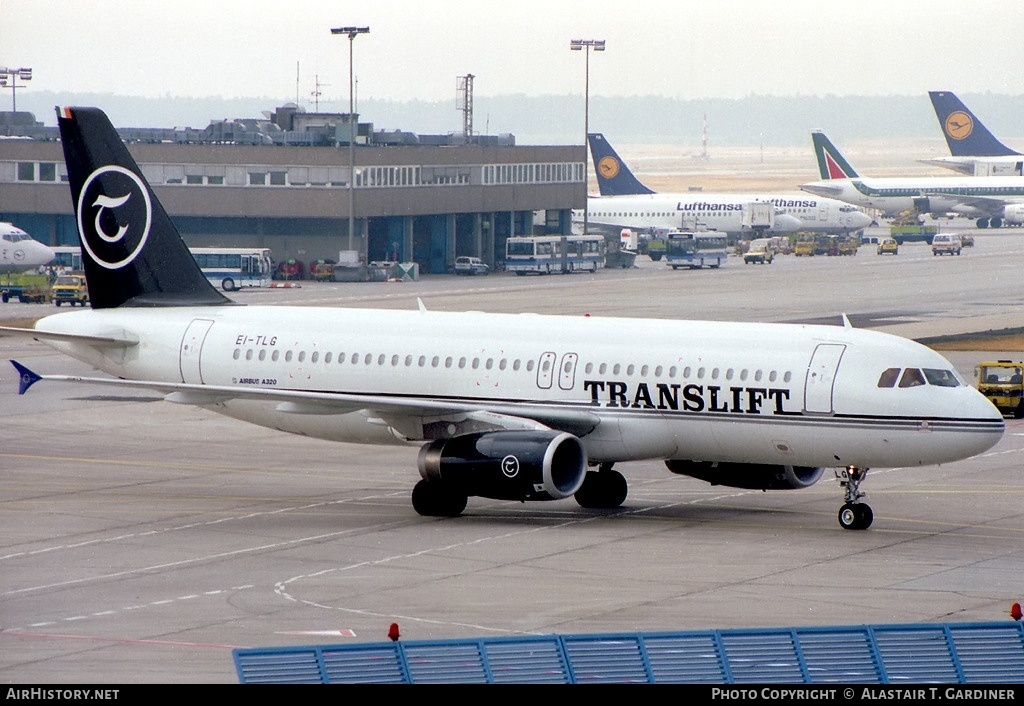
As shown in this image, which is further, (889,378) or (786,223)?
(786,223)

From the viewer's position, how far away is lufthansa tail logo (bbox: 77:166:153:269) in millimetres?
45594

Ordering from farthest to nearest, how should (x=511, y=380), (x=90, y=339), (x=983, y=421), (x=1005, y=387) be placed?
(x=1005, y=387)
(x=90, y=339)
(x=511, y=380)
(x=983, y=421)

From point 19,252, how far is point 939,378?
8762 centimetres

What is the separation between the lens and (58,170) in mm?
130000

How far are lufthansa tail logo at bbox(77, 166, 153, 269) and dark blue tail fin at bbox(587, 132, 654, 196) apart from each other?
5371 inches

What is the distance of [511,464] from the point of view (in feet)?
123

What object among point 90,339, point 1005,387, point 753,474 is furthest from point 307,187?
point 753,474

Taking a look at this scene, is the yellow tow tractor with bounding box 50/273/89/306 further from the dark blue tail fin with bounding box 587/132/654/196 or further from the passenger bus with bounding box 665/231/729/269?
the dark blue tail fin with bounding box 587/132/654/196

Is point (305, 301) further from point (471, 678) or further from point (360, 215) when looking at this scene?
point (471, 678)

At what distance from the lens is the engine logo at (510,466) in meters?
37.6

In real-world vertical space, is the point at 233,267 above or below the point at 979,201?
below

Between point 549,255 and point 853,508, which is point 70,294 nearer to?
point 549,255

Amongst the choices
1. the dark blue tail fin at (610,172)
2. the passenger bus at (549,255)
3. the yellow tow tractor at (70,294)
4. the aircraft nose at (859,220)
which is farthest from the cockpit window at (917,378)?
the dark blue tail fin at (610,172)

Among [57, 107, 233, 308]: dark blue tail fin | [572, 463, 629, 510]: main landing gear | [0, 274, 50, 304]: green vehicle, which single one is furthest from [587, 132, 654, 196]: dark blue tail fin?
[572, 463, 629, 510]: main landing gear
